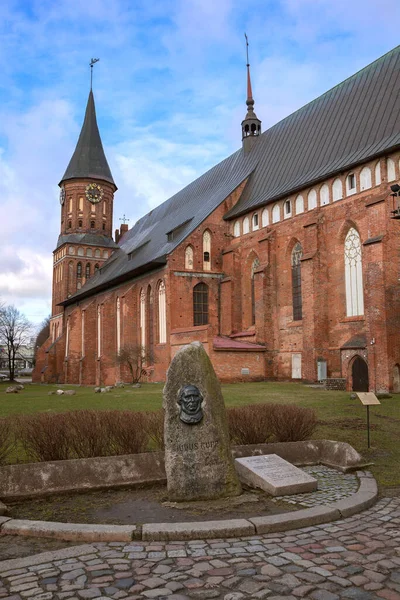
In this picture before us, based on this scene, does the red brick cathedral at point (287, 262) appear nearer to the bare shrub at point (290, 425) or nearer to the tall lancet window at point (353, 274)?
the tall lancet window at point (353, 274)

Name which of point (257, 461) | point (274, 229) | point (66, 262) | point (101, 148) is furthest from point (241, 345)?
point (101, 148)

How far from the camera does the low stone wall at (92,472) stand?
617 cm

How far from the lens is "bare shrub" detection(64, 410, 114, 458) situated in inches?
284

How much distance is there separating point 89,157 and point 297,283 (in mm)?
36605

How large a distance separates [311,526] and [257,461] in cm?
173

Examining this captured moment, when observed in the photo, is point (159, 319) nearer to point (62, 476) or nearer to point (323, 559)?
point (62, 476)

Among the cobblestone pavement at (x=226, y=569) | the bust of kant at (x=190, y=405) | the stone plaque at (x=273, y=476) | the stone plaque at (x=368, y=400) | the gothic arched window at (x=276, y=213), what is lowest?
the cobblestone pavement at (x=226, y=569)

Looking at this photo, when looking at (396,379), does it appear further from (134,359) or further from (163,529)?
(163,529)

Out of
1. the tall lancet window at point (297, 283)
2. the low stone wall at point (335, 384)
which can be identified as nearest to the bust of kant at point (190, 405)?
the low stone wall at point (335, 384)

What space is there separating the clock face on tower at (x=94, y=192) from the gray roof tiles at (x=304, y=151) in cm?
1679

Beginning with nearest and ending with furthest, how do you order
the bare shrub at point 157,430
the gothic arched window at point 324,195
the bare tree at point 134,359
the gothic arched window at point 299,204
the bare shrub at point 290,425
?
1. the bare shrub at point 157,430
2. the bare shrub at point 290,425
3. the gothic arched window at point 324,195
4. the gothic arched window at point 299,204
5. the bare tree at point 134,359

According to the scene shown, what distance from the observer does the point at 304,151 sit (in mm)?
30453

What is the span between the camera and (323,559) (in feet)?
13.9

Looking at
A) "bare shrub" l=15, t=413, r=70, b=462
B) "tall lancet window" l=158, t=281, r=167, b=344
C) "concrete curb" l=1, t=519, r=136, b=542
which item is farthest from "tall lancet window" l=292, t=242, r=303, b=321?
"concrete curb" l=1, t=519, r=136, b=542
